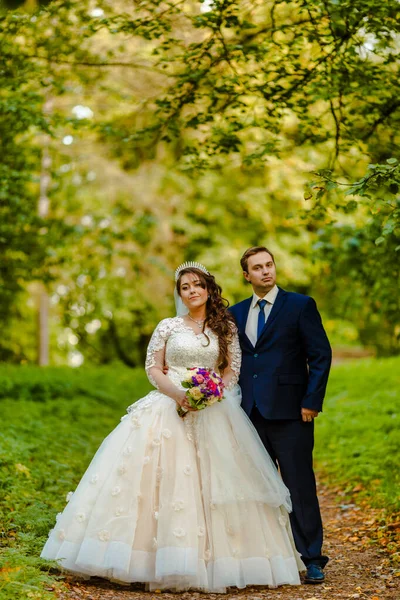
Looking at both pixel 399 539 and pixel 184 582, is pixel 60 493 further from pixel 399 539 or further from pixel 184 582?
pixel 399 539

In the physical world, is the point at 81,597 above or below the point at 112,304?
below

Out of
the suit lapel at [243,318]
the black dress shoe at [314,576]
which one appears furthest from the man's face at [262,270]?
the black dress shoe at [314,576]

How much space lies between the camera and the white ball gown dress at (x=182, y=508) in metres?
4.74

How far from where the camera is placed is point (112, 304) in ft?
64.4

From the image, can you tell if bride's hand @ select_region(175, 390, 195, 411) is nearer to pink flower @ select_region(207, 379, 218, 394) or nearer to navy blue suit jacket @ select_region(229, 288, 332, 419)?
pink flower @ select_region(207, 379, 218, 394)

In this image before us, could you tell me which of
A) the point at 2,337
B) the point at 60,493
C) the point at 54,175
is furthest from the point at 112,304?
the point at 60,493

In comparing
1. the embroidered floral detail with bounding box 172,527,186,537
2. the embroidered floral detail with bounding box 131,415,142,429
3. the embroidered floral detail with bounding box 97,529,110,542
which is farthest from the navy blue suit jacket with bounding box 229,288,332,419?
the embroidered floral detail with bounding box 97,529,110,542

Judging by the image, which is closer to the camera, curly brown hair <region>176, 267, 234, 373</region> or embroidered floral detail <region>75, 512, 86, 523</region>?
embroidered floral detail <region>75, 512, 86, 523</region>

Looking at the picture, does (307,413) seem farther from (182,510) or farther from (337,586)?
(337,586)

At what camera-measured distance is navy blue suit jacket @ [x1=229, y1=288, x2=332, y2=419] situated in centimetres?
506

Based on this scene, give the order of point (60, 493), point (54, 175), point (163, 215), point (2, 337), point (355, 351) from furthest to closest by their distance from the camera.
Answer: point (355, 351)
point (163, 215)
point (2, 337)
point (54, 175)
point (60, 493)

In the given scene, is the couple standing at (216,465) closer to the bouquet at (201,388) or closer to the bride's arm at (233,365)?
the bride's arm at (233,365)

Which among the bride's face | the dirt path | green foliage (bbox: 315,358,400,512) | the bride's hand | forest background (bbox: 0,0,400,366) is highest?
forest background (bbox: 0,0,400,366)

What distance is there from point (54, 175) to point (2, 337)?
Answer: 7.25 metres
